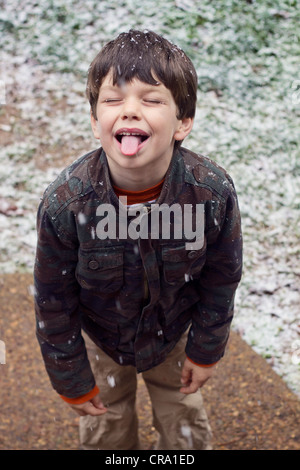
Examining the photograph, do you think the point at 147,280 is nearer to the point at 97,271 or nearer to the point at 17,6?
the point at 97,271

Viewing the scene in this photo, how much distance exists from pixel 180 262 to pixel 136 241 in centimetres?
19

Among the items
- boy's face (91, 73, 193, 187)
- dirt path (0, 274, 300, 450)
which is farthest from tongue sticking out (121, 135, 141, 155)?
dirt path (0, 274, 300, 450)

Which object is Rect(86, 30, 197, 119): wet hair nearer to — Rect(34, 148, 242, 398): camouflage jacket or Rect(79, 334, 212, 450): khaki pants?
Rect(34, 148, 242, 398): camouflage jacket

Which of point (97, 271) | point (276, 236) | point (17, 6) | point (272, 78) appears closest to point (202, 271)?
point (97, 271)

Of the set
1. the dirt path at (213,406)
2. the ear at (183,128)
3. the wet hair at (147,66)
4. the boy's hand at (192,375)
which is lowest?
the dirt path at (213,406)

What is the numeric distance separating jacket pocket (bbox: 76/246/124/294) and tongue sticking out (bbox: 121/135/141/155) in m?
0.40

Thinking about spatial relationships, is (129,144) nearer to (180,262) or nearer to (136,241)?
(136,241)

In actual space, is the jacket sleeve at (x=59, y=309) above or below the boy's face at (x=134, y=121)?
below

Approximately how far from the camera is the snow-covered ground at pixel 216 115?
12.8 ft

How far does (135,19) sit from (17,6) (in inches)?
64.5

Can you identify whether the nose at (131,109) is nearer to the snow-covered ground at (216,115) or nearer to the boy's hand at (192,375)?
the boy's hand at (192,375)

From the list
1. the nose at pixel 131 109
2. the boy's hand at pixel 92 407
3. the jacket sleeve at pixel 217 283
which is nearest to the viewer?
the nose at pixel 131 109

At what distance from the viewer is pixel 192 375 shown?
214 cm

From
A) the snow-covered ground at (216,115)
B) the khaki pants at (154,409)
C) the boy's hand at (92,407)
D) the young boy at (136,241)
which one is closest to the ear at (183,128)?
the young boy at (136,241)
